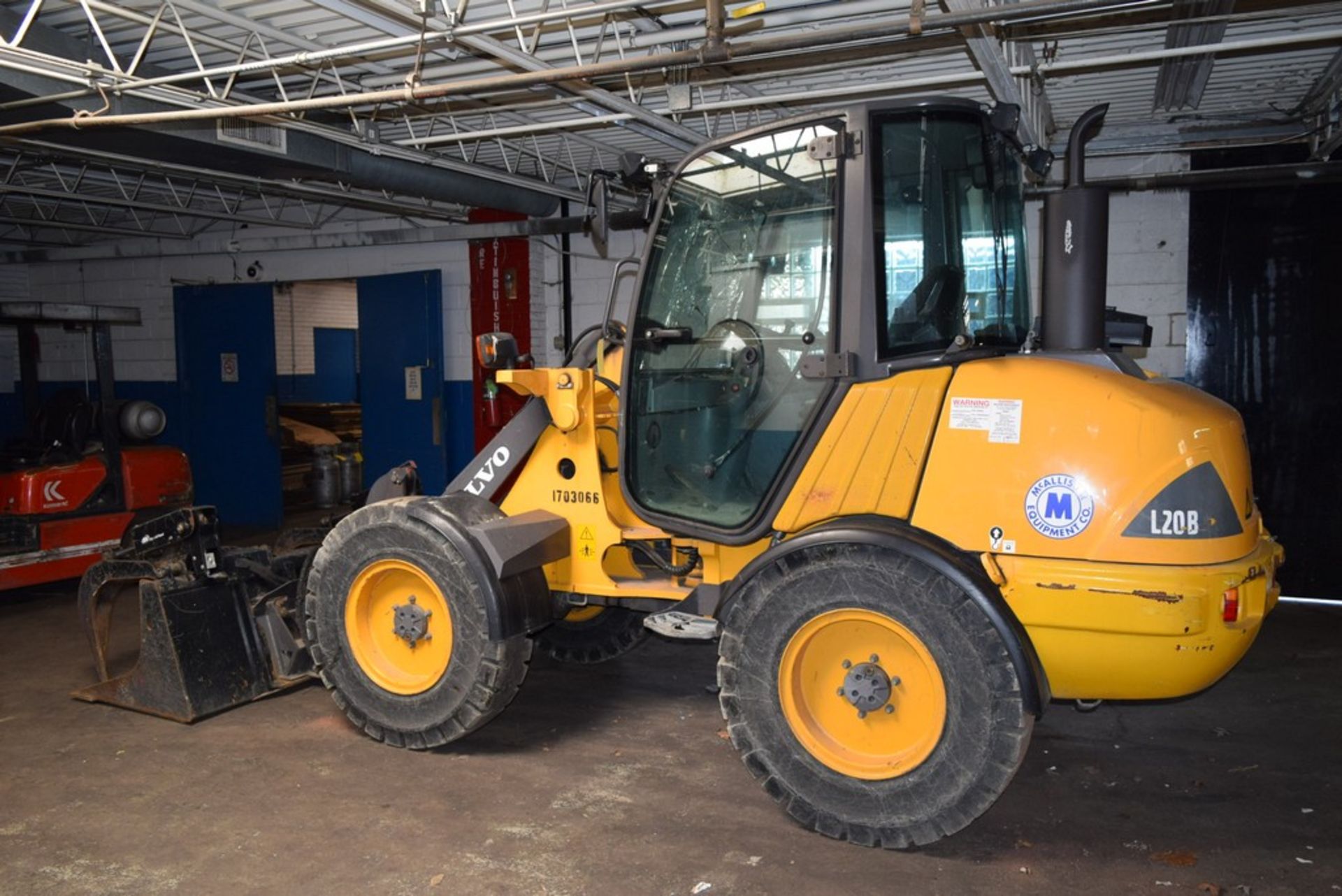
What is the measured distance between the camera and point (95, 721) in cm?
529

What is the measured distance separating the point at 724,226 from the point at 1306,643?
500cm

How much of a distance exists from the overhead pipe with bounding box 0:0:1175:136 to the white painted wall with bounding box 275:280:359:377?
9.07 meters

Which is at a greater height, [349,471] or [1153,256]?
[1153,256]

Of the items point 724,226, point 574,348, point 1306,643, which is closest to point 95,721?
point 574,348

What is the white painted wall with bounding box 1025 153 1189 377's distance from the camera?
321 inches

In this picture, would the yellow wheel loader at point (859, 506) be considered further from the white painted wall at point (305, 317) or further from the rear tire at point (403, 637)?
the white painted wall at point (305, 317)

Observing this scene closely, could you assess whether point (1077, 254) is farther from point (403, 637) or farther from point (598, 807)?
point (403, 637)

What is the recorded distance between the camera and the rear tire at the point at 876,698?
3629 mm

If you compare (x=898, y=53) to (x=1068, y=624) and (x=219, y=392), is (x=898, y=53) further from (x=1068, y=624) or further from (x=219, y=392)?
(x=219, y=392)

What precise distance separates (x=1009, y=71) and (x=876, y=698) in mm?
3771

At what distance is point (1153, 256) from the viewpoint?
8.27m

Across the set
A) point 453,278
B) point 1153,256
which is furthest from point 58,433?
point 1153,256

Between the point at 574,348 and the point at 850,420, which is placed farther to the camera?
the point at 574,348

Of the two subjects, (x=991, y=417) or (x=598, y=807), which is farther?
(x=598, y=807)
